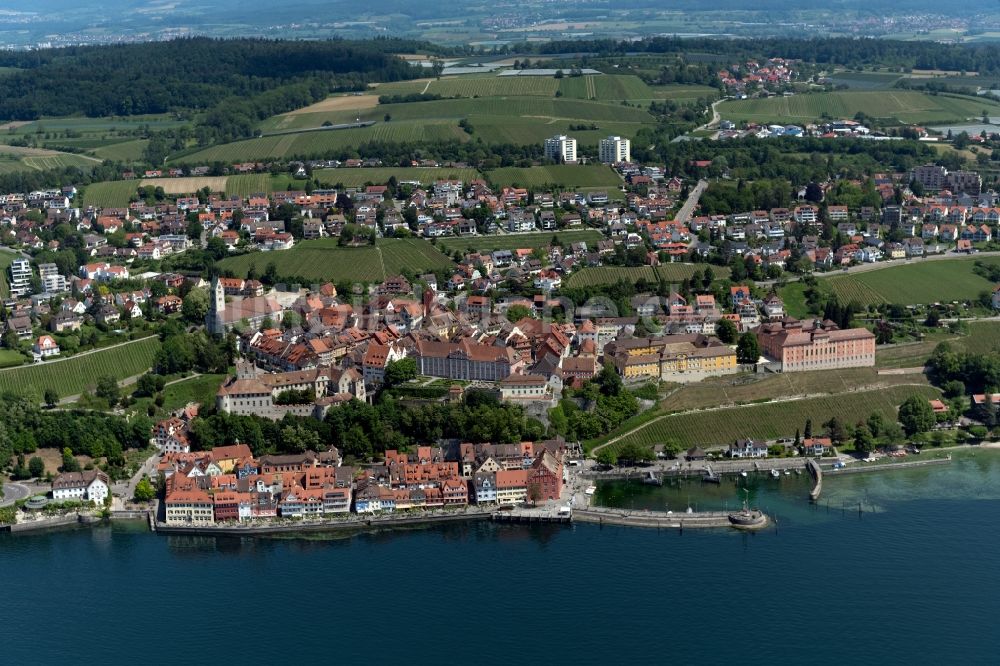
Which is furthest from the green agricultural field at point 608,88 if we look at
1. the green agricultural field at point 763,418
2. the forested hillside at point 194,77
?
the green agricultural field at point 763,418

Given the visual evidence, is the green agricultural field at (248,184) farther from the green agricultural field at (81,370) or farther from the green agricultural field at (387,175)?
the green agricultural field at (81,370)

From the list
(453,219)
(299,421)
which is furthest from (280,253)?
(299,421)

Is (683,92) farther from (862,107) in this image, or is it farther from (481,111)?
(481,111)

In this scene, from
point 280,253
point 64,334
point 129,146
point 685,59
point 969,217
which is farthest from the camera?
point 685,59

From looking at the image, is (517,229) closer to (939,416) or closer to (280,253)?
(280,253)

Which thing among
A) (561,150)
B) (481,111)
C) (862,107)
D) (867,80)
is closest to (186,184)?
(561,150)

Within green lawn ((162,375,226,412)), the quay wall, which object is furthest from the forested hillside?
the quay wall

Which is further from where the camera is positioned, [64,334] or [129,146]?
[129,146]
